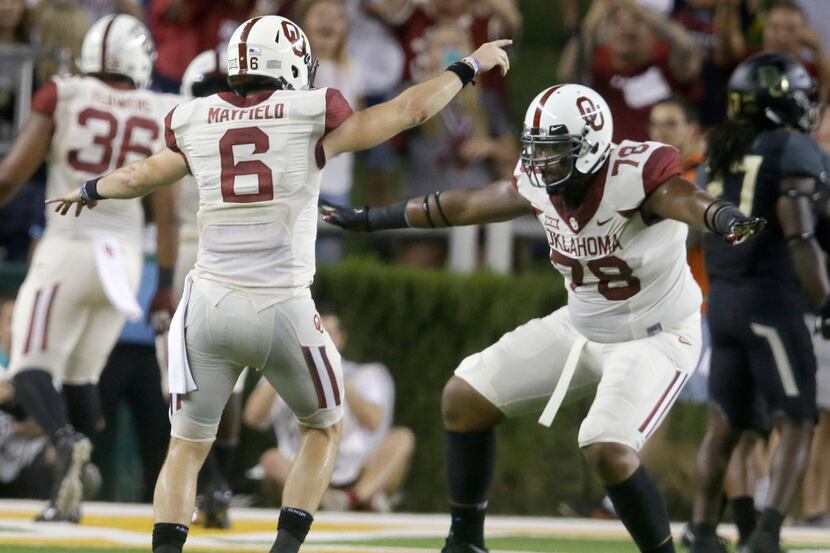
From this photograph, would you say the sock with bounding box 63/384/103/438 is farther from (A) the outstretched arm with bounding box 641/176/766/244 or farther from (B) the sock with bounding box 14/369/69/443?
(A) the outstretched arm with bounding box 641/176/766/244

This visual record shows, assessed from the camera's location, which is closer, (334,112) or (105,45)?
(334,112)

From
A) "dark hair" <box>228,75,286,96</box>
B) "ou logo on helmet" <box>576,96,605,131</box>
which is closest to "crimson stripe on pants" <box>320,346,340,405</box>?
"dark hair" <box>228,75,286,96</box>

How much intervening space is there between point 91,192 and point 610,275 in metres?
1.80

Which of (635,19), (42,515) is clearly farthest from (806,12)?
(42,515)

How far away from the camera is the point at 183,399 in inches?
197

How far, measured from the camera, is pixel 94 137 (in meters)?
7.30

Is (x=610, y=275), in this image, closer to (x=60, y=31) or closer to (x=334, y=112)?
(x=334, y=112)

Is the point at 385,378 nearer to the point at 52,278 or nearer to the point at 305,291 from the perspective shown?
the point at 52,278

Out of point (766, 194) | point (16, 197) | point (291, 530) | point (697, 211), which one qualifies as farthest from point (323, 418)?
point (16, 197)

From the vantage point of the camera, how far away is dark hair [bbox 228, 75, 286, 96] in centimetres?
512

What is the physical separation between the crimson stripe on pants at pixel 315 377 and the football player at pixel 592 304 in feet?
2.42

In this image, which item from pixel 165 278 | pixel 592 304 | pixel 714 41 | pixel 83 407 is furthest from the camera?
pixel 714 41

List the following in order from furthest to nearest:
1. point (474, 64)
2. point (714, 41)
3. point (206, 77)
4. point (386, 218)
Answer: point (714, 41)
point (206, 77)
point (386, 218)
point (474, 64)

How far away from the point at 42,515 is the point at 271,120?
2.86 metres
